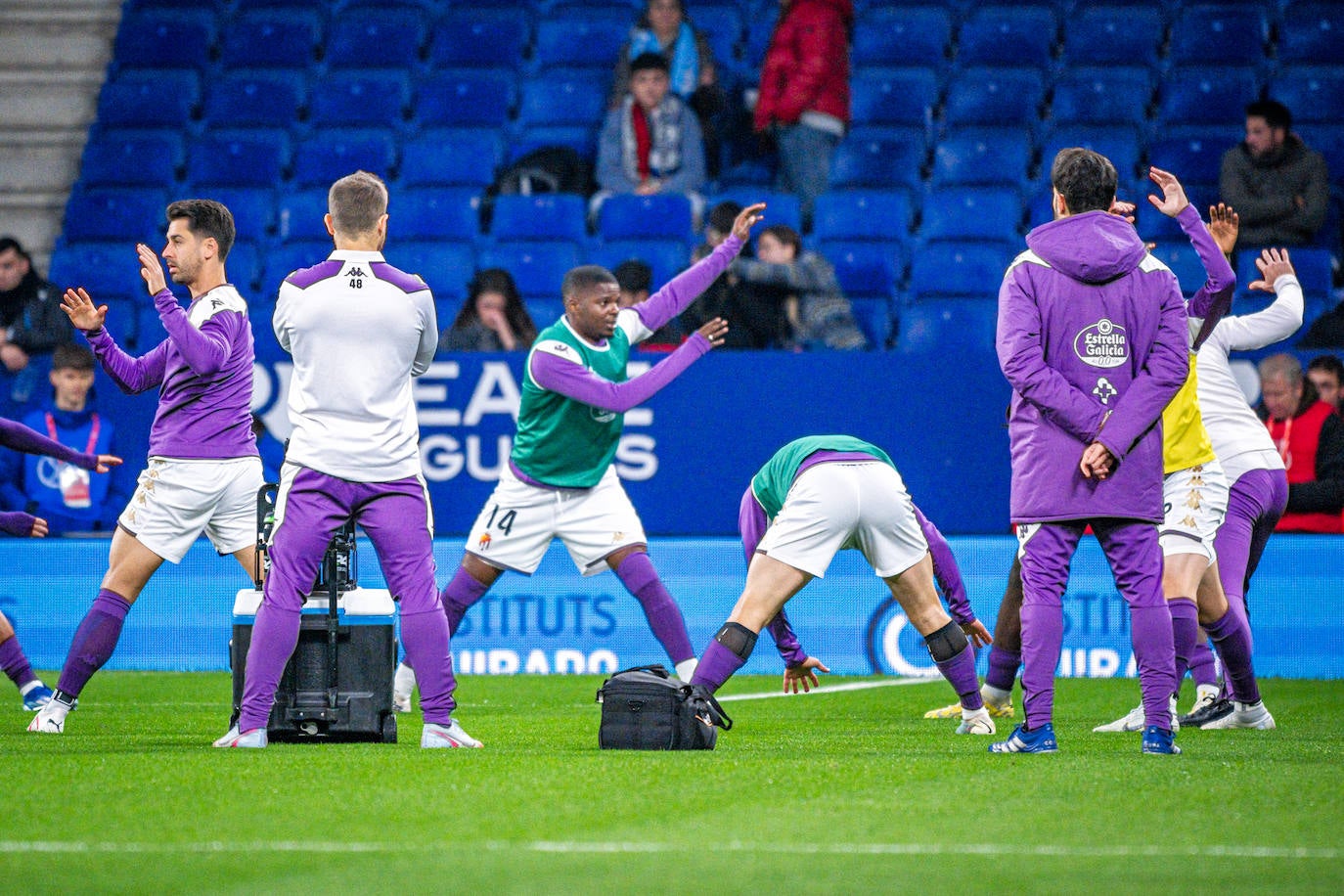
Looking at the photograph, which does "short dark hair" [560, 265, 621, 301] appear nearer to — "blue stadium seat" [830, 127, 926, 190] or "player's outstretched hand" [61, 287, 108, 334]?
"player's outstretched hand" [61, 287, 108, 334]

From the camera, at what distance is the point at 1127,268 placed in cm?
586

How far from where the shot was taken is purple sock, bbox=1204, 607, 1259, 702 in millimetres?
7520

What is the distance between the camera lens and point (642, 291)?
11461 millimetres

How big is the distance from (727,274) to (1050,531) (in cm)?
650

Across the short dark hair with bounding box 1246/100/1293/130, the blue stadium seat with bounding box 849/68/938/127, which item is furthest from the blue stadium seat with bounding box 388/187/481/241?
the short dark hair with bounding box 1246/100/1293/130

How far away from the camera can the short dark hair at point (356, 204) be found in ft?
19.9

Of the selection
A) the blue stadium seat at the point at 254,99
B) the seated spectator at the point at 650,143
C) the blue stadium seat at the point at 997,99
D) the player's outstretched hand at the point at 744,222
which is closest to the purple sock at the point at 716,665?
the player's outstretched hand at the point at 744,222

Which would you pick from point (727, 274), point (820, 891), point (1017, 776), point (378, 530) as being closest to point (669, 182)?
point (727, 274)

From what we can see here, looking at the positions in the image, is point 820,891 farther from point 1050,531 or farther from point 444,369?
point 444,369

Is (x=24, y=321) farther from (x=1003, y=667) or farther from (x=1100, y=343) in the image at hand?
(x=1100, y=343)

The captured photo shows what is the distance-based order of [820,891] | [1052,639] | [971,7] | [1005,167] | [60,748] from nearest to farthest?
[820,891] < [1052,639] < [60,748] < [1005,167] < [971,7]

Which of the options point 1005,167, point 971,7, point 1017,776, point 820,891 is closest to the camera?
point 820,891

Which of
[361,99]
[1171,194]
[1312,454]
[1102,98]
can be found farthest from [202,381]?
[1102,98]

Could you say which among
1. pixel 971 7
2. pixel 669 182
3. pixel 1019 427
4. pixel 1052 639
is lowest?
pixel 1052 639
